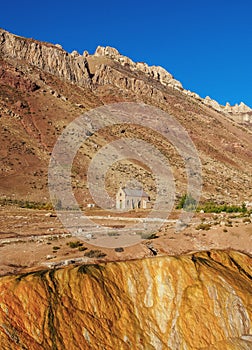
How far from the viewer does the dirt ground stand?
2369 centimetres

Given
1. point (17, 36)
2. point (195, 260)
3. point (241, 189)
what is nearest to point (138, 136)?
point (241, 189)

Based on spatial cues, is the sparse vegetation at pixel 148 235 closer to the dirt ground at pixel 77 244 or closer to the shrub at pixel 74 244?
the dirt ground at pixel 77 244

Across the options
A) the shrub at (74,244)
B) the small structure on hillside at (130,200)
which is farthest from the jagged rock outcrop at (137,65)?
the shrub at (74,244)

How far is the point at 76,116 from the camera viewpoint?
101 meters

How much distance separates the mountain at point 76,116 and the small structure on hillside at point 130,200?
247 inches

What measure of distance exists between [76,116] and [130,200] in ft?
145

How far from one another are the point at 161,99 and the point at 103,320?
419ft

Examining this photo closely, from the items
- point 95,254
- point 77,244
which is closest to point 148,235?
point 77,244

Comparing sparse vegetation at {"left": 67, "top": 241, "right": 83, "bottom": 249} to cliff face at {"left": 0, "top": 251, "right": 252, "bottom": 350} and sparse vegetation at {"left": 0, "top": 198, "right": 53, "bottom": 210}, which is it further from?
sparse vegetation at {"left": 0, "top": 198, "right": 53, "bottom": 210}

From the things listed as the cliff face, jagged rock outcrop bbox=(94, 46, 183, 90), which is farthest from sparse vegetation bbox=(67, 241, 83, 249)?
jagged rock outcrop bbox=(94, 46, 183, 90)

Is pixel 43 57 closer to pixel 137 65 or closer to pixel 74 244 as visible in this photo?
pixel 137 65

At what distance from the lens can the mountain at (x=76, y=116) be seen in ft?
254

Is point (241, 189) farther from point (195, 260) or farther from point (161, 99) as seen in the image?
point (195, 260)

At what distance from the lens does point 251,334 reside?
60.7 feet
